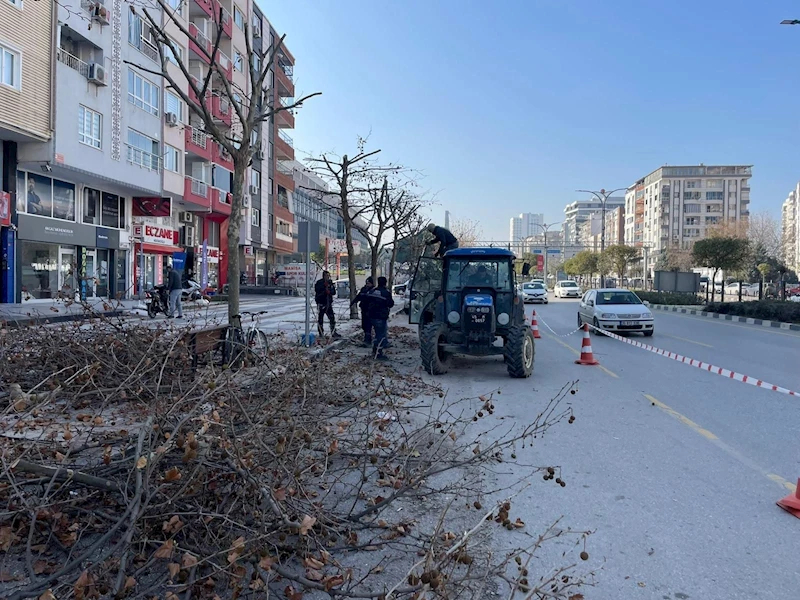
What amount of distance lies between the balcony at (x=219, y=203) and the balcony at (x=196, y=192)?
4.15ft

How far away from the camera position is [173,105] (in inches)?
1281

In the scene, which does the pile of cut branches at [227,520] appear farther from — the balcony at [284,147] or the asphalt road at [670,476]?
the balcony at [284,147]

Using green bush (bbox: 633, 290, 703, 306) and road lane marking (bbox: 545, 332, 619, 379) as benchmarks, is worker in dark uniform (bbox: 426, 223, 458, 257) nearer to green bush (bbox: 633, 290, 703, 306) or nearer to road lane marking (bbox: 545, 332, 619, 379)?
road lane marking (bbox: 545, 332, 619, 379)

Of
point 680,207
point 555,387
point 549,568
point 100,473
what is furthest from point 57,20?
point 680,207

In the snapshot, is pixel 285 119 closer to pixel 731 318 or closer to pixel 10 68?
pixel 10 68

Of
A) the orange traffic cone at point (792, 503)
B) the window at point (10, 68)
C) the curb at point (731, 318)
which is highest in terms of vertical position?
the window at point (10, 68)

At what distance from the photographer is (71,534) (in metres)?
3.59

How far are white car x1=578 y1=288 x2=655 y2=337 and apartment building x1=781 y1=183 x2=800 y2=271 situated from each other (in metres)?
57.9

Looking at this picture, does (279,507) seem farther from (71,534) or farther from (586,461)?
(586,461)

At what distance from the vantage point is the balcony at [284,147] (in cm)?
5312

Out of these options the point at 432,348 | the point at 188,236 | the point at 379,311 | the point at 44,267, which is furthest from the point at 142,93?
the point at 432,348

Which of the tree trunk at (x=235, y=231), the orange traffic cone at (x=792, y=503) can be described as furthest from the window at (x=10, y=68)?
the orange traffic cone at (x=792, y=503)

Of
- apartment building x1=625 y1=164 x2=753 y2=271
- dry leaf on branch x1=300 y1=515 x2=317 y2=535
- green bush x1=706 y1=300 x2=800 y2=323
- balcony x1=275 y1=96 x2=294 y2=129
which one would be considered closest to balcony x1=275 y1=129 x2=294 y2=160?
balcony x1=275 y1=96 x2=294 y2=129

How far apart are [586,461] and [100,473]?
13.8 feet
